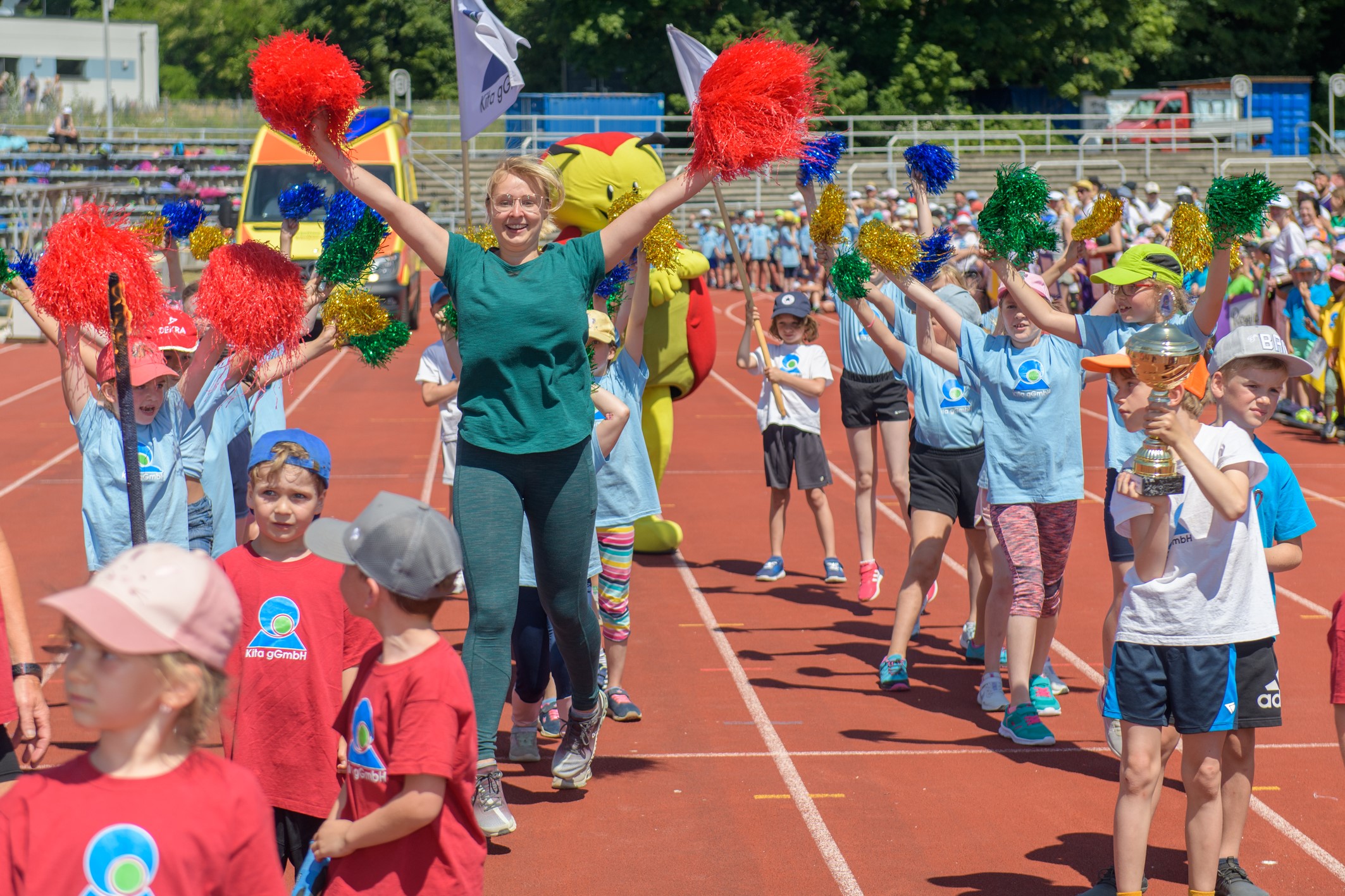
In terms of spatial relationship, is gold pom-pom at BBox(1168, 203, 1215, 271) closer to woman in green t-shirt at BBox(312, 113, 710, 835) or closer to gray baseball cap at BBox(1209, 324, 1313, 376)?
gray baseball cap at BBox(1209, 324, 1313, 376)

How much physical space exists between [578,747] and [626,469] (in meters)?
1.38

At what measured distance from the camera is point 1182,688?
13.7 ft

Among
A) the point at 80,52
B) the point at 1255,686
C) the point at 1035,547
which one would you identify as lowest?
the point at 1255,686

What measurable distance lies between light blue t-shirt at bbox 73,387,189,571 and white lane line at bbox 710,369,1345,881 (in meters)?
2.78

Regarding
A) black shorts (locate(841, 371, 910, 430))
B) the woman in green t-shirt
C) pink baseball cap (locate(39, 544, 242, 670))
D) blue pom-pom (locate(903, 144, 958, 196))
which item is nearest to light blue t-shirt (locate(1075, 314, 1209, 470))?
blue pom-pom (locate(903, 144, 958, 196))

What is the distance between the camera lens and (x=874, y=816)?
17.7 ft

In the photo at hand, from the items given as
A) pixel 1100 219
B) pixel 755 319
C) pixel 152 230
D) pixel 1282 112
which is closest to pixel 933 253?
pixel 1100 219

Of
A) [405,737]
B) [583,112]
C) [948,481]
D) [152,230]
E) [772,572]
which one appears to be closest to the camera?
[405,737]

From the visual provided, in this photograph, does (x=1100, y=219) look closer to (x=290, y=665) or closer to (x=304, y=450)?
(x=304, y=450)

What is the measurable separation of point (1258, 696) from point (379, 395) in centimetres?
1539

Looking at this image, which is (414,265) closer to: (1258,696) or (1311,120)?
(1258,696)

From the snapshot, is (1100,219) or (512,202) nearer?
(512,202)

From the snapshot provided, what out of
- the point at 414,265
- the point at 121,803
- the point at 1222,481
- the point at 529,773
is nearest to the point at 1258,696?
the point at 1222,481

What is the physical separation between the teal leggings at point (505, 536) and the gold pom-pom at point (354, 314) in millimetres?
742
